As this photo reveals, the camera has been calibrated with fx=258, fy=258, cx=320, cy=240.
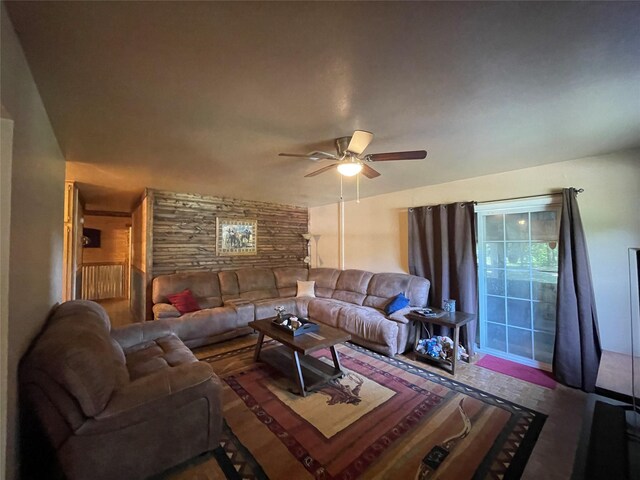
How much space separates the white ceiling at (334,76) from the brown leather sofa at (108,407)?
1.54m

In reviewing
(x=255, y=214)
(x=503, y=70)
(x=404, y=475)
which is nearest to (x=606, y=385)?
(x=404, y=475)

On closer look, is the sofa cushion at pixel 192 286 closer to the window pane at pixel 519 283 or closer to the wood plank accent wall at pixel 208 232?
the wood plank accent wall at pixel 208 232

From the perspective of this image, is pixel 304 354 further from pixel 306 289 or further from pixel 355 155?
A: pixel 306 289

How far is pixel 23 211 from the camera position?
1312mm

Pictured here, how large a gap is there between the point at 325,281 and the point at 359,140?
354 cm

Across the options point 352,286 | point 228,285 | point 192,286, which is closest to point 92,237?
point 192,286

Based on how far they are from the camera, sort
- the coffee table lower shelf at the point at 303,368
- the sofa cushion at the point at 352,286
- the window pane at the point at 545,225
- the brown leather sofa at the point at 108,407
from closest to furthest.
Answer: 1. the brown leather sofa at the point at 108,407
2. the coffee table lower shelf at the point at 303,368
3. the window pane at the point at 545,225
4. the sofa cushion at the point at 352,286

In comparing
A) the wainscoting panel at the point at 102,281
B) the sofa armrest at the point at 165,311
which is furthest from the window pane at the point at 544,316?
the wainscoting panel at the point at 102,281

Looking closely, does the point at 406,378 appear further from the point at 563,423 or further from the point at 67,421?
the point at 67,421

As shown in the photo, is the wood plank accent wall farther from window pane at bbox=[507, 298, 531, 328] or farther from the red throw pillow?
window pane at bbox=[507, 298, 531, 328]

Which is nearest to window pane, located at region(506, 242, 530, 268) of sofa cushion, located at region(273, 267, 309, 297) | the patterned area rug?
the patterned area rug

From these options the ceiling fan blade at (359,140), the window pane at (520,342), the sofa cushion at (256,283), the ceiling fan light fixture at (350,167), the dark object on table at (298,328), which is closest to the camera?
the ceiling fan blade at (359,140)

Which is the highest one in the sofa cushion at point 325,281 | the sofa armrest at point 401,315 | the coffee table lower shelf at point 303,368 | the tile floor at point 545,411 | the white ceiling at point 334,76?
the white ceiling at point 334,76

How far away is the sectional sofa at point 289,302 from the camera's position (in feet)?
11.4
